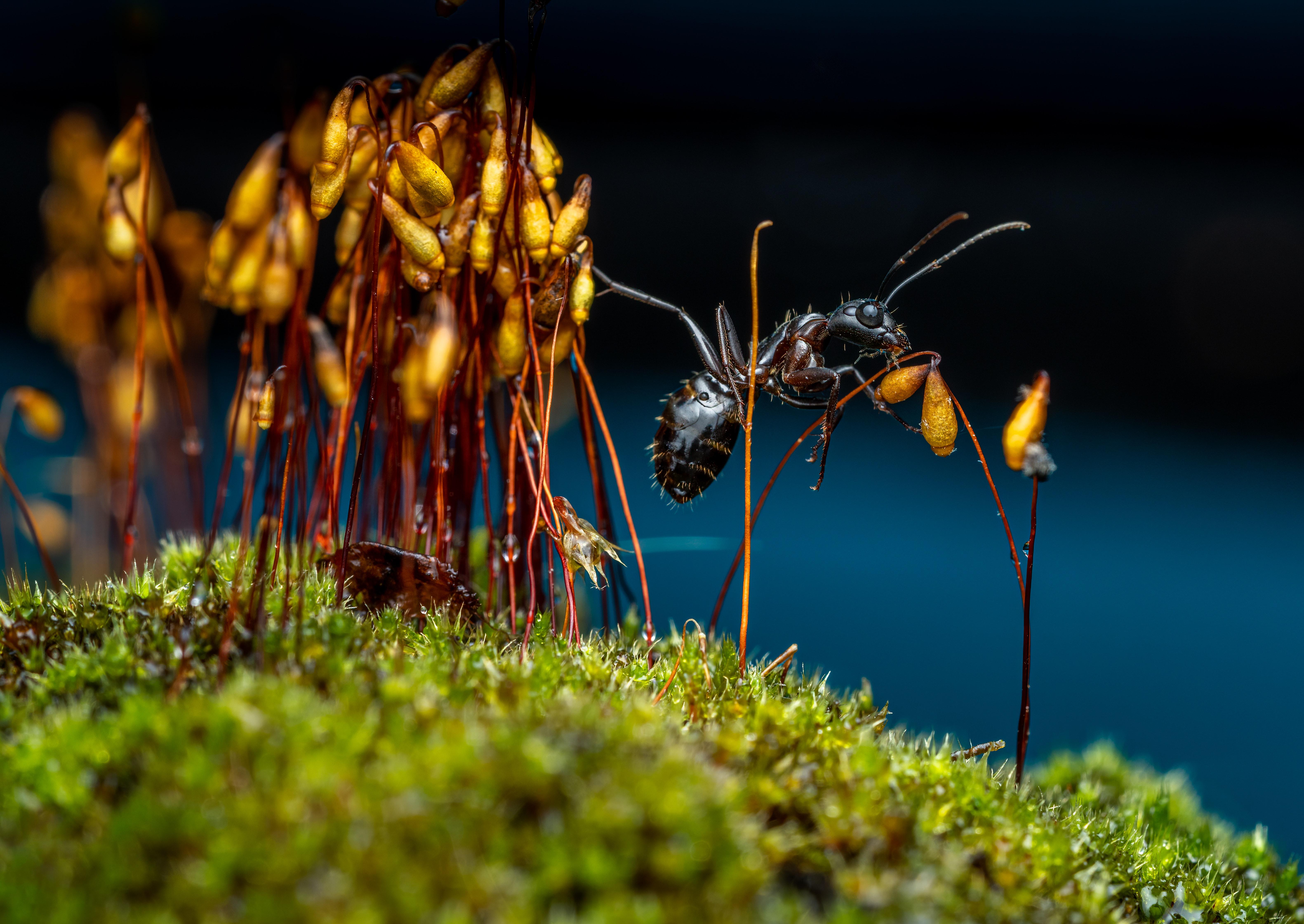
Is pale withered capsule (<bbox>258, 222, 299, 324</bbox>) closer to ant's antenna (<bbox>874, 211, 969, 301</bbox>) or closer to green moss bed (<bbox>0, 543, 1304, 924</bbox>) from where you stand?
green moss bed (<bbox>0, 543, 1304, 924</bbox>)

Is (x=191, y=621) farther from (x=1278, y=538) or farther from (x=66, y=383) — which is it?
(x=1278, y=538)

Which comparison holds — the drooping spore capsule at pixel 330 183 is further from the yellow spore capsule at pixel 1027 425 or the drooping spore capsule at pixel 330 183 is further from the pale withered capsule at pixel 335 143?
the yellow spore capsule at pixel 1027 425

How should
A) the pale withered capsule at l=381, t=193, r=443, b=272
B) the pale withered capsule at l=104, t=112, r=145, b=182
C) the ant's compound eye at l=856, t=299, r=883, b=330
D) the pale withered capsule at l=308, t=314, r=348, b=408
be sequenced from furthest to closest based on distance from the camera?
the ant's compound eye at l=856, t=299, r=883, b=330 < the pale withered capsule at l=381, t=193, r=443, b=272 < the pale withered capsule at l=104, t=112, r=145, b=182 < the pale withered capsule at l=308, t=314, r=348, b=408

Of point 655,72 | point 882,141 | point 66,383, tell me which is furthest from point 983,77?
point 66,383

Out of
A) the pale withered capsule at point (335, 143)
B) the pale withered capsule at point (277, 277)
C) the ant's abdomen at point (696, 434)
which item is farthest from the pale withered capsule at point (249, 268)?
the ant's abdomen at point (696, 434)

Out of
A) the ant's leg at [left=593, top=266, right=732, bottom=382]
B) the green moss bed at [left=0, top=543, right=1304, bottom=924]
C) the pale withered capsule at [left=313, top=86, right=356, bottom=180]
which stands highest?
the pale withered capsule at [left=313, top=86, right=356, bottom=180]

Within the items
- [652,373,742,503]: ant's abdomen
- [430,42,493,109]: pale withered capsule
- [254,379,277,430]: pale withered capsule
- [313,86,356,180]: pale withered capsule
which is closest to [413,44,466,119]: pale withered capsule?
[430,42,493,109]: pale withered capsule

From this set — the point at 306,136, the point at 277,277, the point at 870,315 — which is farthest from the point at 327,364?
the point at 870,315
